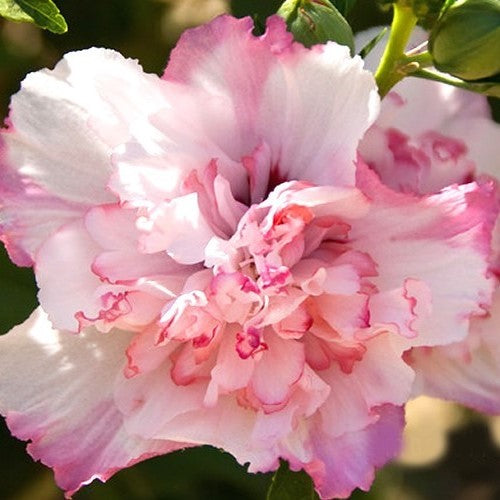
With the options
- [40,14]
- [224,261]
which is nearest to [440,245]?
[224,261]

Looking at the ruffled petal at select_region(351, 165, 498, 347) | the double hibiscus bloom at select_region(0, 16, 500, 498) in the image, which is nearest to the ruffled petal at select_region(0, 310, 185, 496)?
the double hibiscus bloom at select_region(0, 16, 500, 498)

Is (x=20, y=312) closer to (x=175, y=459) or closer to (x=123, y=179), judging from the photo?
(x=175, y=459)

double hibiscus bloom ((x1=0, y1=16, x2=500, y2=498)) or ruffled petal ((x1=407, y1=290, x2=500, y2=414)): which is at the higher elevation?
double hibiscus bloom ((x1=0, y1=16, x2=500, y2=498))

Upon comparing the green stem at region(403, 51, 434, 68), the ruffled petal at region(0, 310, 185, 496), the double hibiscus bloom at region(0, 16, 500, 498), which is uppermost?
the green stem at region(403, 51, 434, 68)

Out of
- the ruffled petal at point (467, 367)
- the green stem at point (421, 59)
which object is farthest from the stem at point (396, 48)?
the ruffled petal at point (467, 367)

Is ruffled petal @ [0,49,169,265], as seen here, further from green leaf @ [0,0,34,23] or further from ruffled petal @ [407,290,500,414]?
ruffled petal @ [407,290,500,414]
